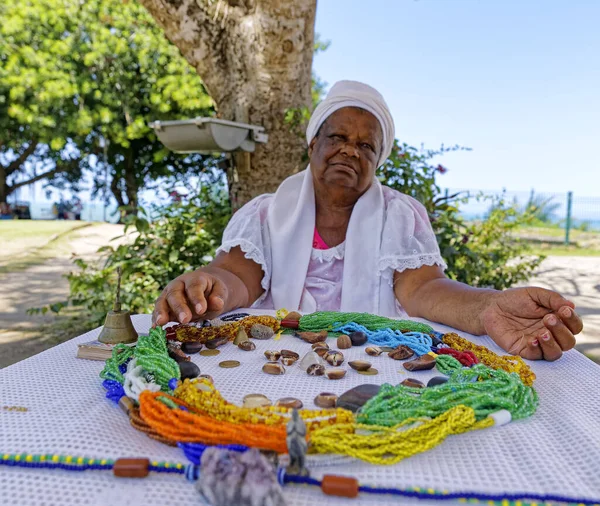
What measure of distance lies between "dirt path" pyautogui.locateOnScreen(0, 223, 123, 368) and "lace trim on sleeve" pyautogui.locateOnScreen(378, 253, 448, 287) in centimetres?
321

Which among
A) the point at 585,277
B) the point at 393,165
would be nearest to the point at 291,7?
the point at 393,165

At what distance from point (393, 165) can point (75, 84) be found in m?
14.3

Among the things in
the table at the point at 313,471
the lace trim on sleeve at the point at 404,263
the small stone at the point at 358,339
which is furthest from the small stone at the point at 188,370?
the lace trim on sleeve at the point at 404,263

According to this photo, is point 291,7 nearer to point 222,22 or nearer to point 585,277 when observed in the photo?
point 222,22

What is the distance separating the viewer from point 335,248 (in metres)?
2.49

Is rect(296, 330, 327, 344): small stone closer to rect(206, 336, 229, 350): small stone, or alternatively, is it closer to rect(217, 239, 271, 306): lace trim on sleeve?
rect(206, 336, 229, 350): small stone

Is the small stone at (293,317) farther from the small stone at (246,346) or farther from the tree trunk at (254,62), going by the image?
the tree trunk at (254,62)

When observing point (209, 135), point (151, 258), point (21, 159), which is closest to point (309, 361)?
point (209, 135)

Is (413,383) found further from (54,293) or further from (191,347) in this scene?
(54,293)

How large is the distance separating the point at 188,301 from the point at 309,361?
0.53 metres

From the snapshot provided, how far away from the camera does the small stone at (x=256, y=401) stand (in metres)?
0.96

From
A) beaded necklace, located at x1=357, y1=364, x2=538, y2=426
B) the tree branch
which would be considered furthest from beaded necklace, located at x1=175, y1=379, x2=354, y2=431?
the tree branch

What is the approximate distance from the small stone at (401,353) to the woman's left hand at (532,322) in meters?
0.33

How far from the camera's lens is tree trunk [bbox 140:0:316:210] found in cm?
385
